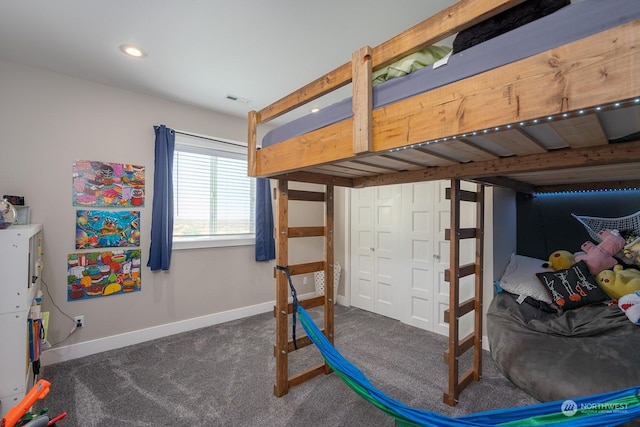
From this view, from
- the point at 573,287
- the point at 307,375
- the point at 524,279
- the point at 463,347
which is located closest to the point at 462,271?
the point at 463,347

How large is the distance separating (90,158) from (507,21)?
317 centimetres

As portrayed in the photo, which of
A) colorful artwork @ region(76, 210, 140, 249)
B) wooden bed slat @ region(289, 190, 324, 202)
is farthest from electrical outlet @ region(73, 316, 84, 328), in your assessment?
wooden bed slat @ region(289, 190, 324, 202)

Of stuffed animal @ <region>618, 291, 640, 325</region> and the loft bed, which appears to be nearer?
the loft bed

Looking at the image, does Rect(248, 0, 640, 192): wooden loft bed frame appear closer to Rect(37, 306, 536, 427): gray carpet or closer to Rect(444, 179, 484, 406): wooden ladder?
Rect(444, 179, 484, 406): wooden ladder

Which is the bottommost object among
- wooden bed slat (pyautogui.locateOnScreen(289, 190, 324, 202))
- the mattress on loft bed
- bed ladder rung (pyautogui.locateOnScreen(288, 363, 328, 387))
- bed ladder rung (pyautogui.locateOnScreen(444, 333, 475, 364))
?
bed ladder rung (pyautogui.locateOnScreen(288, 363, 328, 387))

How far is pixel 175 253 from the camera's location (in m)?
3.13

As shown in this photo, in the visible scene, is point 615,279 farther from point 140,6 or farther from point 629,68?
point 140,6

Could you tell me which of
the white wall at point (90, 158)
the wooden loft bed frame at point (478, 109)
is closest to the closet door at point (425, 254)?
the wooden loft bed frame at point (478, 109)

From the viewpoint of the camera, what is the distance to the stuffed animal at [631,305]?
191 centimetres

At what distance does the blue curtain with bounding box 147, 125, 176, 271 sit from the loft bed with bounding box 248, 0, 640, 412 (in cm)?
155

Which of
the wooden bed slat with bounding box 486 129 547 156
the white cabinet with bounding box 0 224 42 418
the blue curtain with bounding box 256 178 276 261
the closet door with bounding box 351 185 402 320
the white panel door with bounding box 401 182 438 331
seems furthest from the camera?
the blue curtain with bounding box 256 178 276 261

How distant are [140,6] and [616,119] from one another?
7.59 feet

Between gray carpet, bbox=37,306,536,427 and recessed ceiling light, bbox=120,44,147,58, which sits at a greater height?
recessed ceiling light, bbox=120,44,147,58

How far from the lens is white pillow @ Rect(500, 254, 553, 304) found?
246cm
